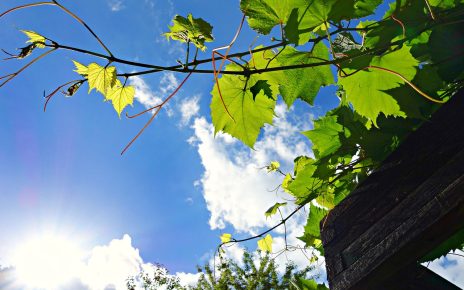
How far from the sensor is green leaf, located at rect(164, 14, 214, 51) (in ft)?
2.61

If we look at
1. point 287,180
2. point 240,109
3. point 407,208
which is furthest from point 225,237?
point 407,208

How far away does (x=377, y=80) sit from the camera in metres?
0.86

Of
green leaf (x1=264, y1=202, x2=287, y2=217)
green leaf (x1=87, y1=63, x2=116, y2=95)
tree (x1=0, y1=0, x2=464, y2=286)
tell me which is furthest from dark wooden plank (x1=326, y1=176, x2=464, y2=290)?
green leaf (x1=264, y1=202, x2=287, y2=217)

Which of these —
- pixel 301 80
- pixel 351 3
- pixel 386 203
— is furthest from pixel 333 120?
pixel 386 203

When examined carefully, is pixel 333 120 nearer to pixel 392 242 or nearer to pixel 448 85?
pixel 448 85

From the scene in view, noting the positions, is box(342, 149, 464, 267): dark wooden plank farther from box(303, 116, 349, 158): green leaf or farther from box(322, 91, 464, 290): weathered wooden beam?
box(303, 116, 349, 158): green leaf

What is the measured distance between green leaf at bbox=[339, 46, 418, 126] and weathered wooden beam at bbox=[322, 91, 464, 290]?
181mm

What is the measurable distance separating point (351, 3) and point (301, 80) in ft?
0.72

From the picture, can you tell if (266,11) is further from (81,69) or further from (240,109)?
(81,69)

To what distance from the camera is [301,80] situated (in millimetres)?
940

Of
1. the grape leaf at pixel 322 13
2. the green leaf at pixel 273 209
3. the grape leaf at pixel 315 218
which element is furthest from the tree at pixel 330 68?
the green leaf at pixel 273 209

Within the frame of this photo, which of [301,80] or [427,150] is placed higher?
[301,80]

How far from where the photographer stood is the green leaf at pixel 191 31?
2.61ft

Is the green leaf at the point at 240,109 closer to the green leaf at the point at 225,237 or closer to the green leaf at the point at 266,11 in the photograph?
the green leaf at the point at 266,11
